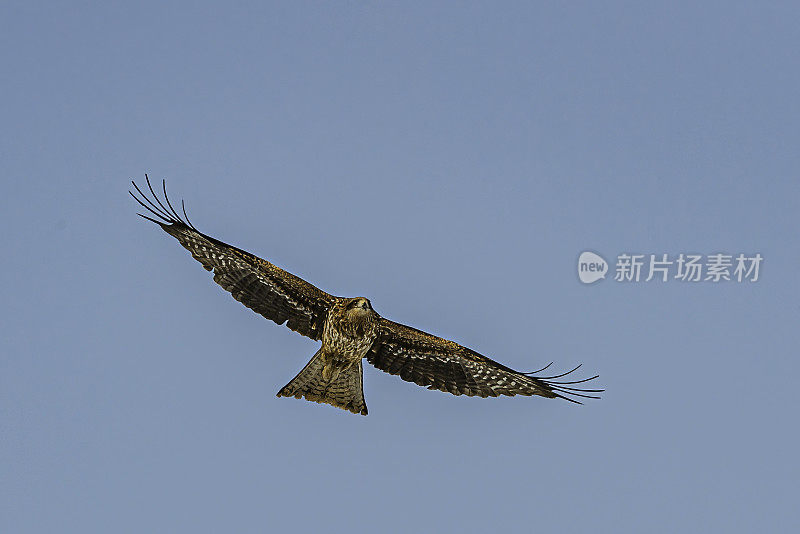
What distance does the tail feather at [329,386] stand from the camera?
787 inches

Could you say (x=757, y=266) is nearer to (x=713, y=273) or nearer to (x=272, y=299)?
(x=713, y=273)

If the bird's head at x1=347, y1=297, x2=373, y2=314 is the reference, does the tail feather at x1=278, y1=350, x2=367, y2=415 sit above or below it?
below

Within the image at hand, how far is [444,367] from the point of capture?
20703 mm

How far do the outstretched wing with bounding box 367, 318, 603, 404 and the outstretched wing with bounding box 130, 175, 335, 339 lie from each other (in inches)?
46.5

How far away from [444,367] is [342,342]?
80.5 inches

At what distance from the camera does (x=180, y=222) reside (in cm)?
1931

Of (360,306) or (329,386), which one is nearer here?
(360,306)

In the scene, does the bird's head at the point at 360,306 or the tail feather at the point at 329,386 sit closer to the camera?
the bird's head at the point at 360,306

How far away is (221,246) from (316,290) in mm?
1661

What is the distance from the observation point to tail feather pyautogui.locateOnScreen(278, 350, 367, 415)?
20.0 m

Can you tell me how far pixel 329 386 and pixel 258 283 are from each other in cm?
203

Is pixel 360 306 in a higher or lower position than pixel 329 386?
higher

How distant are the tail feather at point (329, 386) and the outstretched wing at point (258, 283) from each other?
1.87 ft

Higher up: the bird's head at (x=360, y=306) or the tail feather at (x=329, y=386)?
the bird's head at (x=360, y=306)
